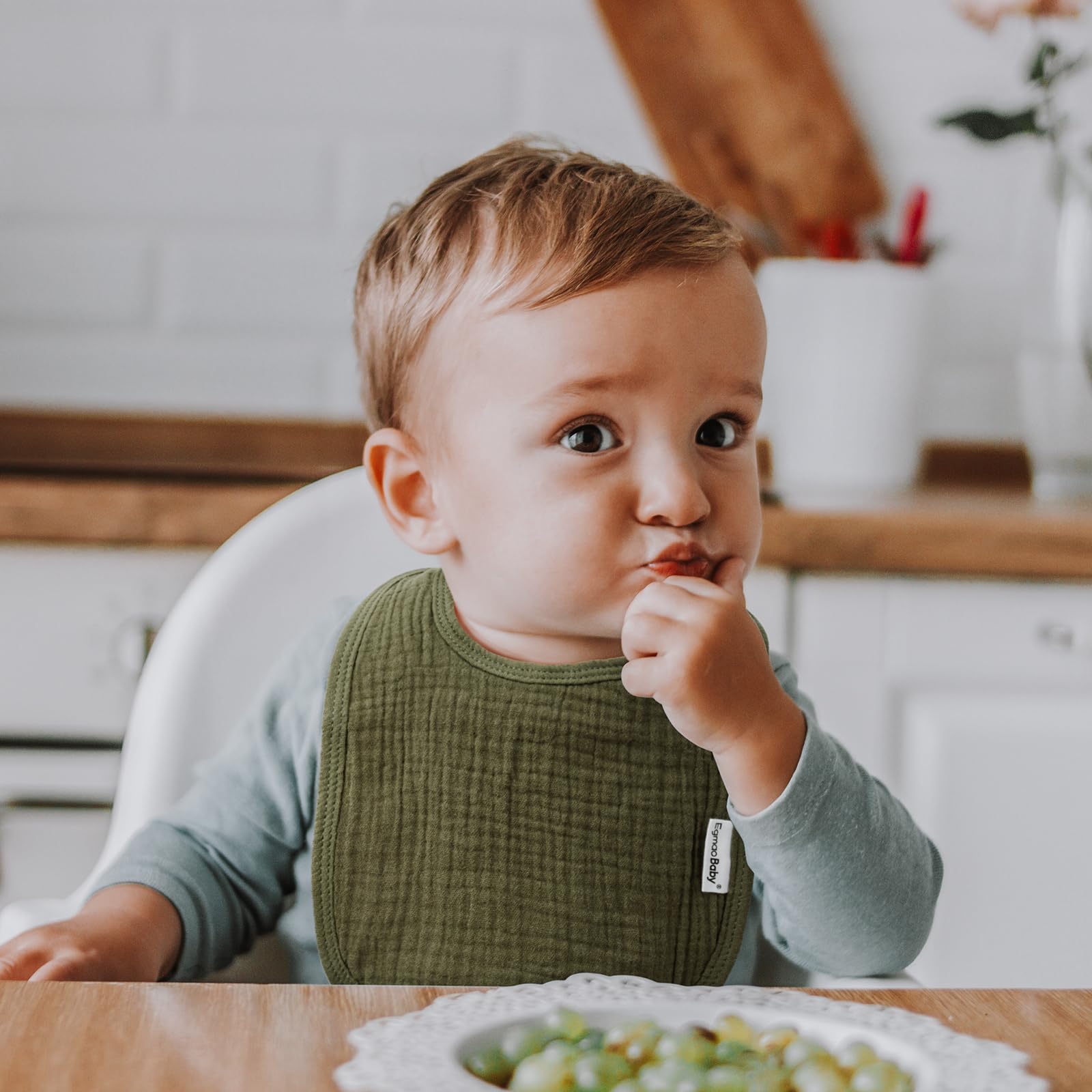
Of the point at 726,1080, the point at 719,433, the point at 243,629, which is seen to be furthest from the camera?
the point at 243,629

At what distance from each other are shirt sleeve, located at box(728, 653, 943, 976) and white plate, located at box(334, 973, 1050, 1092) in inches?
7.6

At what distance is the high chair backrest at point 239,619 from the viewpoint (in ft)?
3.29

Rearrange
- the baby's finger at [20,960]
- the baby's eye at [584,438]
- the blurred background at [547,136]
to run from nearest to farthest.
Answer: the baby's finger at [20,960], the baby's eye at [584,438], the blurred background at [547,136]

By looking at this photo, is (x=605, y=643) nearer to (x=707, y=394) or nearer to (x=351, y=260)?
(x=707, y=394)

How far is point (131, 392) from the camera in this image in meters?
1.86

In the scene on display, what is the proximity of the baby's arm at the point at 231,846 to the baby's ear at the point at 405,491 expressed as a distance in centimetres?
10

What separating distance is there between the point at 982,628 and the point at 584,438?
0.67 metres

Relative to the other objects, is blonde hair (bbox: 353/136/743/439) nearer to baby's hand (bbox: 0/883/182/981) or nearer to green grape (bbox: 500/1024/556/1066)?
baby's hand (bbox: 0/883/182/981)

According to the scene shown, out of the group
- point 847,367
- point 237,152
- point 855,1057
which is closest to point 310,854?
point 855,1057

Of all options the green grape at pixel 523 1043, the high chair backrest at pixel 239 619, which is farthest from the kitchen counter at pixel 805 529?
the green grape at pixel 523 1043

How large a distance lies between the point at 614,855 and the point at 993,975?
65 cm

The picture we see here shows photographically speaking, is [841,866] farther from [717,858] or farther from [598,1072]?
[598,1072]

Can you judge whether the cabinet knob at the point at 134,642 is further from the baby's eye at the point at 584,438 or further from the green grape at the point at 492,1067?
the green grape at the point at 492,1067

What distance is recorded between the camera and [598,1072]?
45cm
